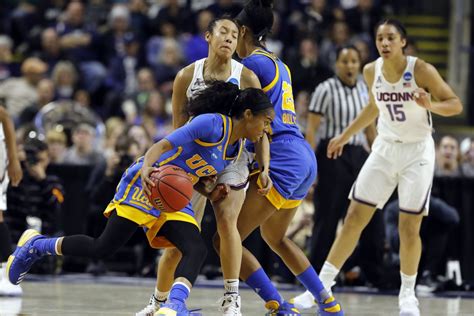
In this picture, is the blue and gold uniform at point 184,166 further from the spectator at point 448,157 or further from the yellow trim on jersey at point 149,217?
the spectator at point 448,157

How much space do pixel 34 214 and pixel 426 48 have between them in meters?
8.26

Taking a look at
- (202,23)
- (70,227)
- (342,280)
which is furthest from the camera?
(202,23)

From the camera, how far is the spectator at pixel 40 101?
13.1 meters

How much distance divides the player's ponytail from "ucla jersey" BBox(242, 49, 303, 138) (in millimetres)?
416

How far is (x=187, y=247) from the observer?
6.27 m

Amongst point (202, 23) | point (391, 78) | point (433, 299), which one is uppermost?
point (202, 23)

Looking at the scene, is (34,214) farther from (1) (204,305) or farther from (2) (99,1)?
(2) (99,1)

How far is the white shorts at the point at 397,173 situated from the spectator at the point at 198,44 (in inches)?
276

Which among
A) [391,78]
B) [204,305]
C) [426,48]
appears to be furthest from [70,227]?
[426,48]

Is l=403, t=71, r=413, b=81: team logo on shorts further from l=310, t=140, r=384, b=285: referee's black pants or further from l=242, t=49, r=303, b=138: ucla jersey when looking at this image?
l=310, t=140, r=384, b=285: referee's black pants

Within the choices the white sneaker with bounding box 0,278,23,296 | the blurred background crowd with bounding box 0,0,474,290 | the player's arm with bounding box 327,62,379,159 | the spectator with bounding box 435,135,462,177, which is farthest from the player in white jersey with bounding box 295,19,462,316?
the spectator with bounding box 435,135,462,177

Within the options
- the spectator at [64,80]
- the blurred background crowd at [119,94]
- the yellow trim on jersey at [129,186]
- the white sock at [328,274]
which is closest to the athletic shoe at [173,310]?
the yellow trim on jersey at [129,186]

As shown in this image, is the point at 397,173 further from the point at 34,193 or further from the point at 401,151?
the point at 34,193

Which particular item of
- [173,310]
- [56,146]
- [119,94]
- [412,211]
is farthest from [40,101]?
[173,310]
